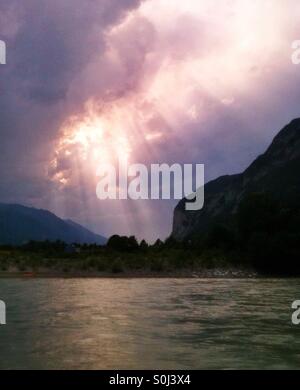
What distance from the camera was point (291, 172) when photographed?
7485 inches

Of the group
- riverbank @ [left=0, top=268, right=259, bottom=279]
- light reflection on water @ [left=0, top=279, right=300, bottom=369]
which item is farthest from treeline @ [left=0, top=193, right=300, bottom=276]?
light reflection on water @ [left=0, top=279, right=300, bottom=369]

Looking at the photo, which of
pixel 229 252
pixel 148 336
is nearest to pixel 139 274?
pixel 229 252

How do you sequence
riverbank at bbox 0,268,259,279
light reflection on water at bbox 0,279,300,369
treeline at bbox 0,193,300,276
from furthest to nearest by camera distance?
treeline at bbox 0,193,300,276, riverbank at bbox 0,268,259,279, light reflection on water at bbox 0,279,300,369

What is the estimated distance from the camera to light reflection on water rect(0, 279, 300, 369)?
16531 millimetres

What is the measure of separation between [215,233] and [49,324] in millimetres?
91418

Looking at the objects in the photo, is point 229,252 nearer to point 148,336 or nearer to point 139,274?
point 139,274

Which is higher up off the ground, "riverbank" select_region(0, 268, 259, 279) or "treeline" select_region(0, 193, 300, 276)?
"treeline" select_region(0, 193, 300, 276)

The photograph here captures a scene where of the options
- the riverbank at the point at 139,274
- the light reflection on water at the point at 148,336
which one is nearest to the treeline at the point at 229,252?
the riverbank at the point at 139,274

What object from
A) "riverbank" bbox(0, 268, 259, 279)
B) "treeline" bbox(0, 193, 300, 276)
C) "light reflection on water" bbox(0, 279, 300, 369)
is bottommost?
"riverbank" bbox(0, 268, 259, 279)

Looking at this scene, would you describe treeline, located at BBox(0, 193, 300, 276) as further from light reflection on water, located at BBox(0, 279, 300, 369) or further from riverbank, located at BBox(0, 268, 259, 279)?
light reflection on water, located at BBox(0, 279, 300, 369)

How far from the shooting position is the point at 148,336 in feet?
72.2
